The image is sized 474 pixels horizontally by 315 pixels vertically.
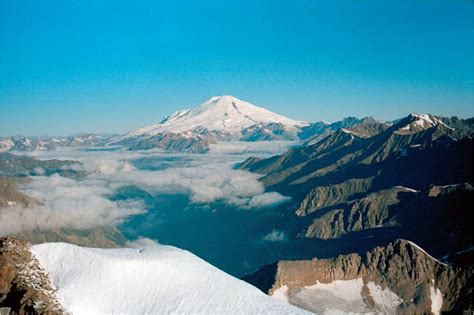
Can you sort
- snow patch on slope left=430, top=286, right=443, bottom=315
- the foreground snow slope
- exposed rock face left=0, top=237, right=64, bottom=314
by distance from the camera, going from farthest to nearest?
snow patch on slope left=430, top=286, right=443, bottom=315 < the foreground snow slope < exposed rock face left=0, top=237, right=64, bottom=314

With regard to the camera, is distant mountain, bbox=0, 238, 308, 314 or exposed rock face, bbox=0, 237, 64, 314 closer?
exposed rock face, bbox=0, 237, 64, 314

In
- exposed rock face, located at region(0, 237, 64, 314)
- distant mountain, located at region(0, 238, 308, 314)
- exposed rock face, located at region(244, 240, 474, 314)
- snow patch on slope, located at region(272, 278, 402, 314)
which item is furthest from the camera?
exposed rock face, located at region(244, 240, 474, 314)

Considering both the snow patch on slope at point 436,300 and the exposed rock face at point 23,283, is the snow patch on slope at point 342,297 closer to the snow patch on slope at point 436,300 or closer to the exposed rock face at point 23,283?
the snow patch on slope at point 436,300

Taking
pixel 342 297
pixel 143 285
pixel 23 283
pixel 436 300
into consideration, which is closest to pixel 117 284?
pixel 143 285

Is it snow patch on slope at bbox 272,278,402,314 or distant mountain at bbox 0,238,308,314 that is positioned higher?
distant mountain at bbox 0,238,308,314

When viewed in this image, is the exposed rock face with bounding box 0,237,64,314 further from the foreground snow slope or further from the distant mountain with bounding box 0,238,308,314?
the foreground snow slope

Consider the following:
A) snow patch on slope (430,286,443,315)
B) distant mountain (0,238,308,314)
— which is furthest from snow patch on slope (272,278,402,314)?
distant mountain (0,238,308,314)
